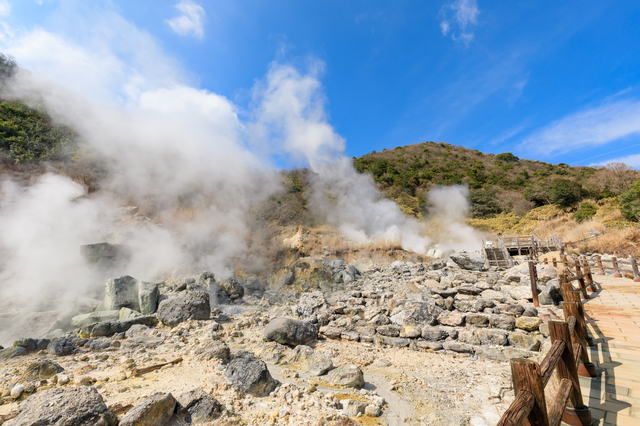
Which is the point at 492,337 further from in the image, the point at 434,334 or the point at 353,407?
the point at 353,407

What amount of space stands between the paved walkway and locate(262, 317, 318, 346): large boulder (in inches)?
194

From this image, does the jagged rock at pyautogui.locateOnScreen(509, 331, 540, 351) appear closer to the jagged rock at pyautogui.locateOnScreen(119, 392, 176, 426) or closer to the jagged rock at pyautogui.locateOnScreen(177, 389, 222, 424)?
the jagged rock at pyautogui.locateOnScreen(177, 389, 222, 424)

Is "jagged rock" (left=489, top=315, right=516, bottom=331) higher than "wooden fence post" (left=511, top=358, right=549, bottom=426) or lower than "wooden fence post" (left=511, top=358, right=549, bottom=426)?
lower

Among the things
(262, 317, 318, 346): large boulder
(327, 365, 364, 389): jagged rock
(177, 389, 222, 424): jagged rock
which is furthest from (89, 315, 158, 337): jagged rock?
(327, 365, 364, 389): jagged rock

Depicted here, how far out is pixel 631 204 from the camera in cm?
1811

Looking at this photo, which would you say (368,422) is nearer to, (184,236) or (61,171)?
(184,236)

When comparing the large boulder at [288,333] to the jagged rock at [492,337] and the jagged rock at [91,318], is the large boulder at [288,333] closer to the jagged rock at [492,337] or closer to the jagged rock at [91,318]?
the jagged rock at [492,337]

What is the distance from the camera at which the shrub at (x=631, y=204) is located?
1772 cm

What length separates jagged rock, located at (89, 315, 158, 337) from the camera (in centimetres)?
720

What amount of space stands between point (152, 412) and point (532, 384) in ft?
11.3

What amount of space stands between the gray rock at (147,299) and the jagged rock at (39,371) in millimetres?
4548

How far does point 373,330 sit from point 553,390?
4.30 meters

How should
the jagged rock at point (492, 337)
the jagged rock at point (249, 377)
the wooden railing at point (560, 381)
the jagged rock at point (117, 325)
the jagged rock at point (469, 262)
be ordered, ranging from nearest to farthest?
1. the wooden railing at point (560, 381)
2. the jagged rock at point (249, 377)
3. the jagged rock at point (492, 337)
4. the jagged rock at point (117, 325)
5. the jagged rock at point (469, 262)

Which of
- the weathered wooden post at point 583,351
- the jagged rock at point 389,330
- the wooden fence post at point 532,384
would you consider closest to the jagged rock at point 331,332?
the jagged rock at point 389,330
